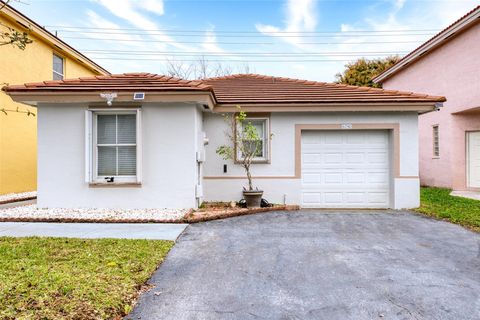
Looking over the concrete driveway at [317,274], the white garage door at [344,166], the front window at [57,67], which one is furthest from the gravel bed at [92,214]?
the front window at [57,67]

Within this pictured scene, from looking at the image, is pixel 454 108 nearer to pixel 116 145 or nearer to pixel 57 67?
pixel 116 145

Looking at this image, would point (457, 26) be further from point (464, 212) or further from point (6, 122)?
point (6, 122)

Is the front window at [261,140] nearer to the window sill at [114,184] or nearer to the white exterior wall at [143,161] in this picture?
the white exterior wall at [143,161]

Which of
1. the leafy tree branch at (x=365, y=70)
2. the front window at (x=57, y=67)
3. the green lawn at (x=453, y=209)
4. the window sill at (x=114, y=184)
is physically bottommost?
the green lawn at (x=453, y=209)

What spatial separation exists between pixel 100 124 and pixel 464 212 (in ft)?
30.9

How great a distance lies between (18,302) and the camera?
301 cm

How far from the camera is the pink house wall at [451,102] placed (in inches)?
492

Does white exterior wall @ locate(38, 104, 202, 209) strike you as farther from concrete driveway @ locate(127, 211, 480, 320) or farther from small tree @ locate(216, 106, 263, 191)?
concrete driveway @ locate(127, 211, 480, 320)

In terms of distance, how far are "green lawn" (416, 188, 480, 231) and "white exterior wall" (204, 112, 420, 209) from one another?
2.18ft

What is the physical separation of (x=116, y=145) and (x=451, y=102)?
13.1 metres

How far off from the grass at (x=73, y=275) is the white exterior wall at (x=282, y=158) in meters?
4.22

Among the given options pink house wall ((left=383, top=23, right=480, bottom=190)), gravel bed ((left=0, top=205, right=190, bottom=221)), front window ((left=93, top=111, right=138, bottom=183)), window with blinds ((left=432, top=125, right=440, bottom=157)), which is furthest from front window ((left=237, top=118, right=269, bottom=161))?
window with blinds ((left=432, top=125, right=440, bottom=157))

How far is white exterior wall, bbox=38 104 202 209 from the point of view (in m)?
8.03

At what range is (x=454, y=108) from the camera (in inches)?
526
